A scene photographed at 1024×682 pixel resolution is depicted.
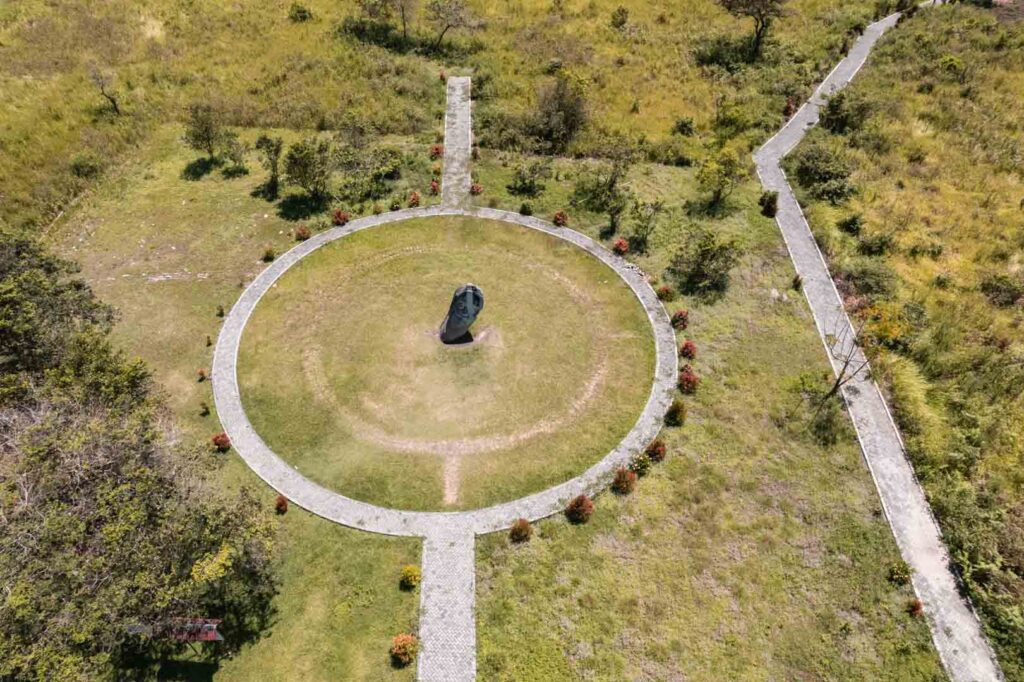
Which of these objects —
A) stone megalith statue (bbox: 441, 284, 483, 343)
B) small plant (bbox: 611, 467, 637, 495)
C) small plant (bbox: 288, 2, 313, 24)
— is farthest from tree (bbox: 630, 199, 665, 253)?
small plant (bbox: 288, 2, 313, 24)

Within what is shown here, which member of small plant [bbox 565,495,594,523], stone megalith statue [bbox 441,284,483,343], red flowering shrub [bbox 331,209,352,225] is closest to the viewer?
small plant [bbox 565,495,594,523]

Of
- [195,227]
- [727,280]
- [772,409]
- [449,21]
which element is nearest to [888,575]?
[772,409]

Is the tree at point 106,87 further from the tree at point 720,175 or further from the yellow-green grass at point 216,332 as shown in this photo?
the tree at point 720,175

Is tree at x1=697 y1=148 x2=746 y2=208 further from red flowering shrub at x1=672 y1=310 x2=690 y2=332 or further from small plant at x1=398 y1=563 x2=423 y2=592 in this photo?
small plant at x1=398 y1=563 x2=423 y2=592

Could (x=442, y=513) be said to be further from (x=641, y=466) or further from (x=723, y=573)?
(x=723, y=573)

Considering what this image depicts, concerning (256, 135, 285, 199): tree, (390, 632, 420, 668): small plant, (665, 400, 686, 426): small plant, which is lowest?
(390, 632, 420, 668): small plant

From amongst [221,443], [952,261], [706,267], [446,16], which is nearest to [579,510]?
[221,443]

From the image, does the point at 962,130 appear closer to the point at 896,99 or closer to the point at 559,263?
the point at 896,99
